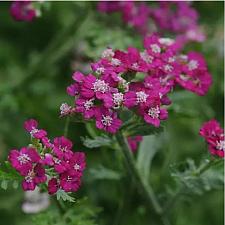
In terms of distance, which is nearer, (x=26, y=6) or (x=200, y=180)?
(x=200, y=180)

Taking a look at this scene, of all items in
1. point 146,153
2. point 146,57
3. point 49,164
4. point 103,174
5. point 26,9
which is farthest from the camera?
point 26,9

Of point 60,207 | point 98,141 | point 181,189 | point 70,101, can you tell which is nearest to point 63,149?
point 98,141

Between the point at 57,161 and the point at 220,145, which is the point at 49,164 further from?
the point at 220,145

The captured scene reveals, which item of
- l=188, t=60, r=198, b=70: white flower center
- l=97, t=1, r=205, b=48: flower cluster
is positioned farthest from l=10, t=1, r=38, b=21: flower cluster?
l=188, t=60, r=198, b=70: white flower center

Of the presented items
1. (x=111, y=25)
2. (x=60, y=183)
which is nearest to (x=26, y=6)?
(x=111, y=25)

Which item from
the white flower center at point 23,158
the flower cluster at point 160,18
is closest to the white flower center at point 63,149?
the white flower center at point 23,158

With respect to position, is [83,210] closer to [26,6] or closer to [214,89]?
[26,6]
